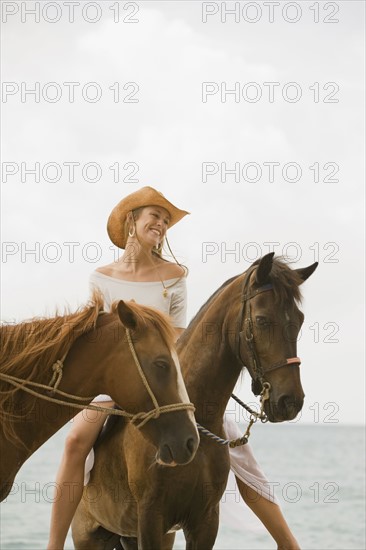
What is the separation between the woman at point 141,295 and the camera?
586cm

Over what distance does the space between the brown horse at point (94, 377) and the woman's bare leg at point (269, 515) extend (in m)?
1.87

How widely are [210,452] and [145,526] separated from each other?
1.88 feet

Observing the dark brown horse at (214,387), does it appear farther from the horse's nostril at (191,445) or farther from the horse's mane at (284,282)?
the horse's nostril at (191,445)

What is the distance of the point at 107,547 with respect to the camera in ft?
21.5

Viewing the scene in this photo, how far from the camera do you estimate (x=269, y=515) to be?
6012 mm

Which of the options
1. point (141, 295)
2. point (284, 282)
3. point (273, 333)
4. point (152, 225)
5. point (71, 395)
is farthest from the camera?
point (152, 225)

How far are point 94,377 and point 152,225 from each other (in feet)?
6.80

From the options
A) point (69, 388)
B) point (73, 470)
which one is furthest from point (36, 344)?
point (73, 470)

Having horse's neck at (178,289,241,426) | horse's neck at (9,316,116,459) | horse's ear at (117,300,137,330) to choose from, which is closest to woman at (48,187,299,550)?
horse's neck at (178,289,241,426)

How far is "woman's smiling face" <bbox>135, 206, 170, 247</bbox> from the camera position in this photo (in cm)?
625

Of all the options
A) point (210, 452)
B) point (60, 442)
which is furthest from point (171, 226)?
point (60, 442)

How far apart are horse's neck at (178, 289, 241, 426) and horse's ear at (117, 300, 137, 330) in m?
1.16

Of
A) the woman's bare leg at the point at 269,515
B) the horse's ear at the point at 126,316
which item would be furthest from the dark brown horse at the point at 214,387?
the horse's ear at the point at 126,316

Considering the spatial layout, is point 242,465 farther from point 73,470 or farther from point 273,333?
point 273,333
